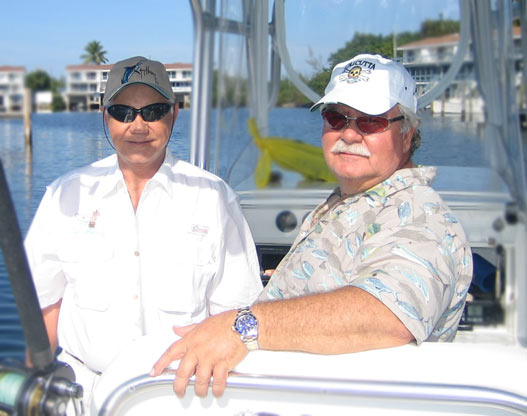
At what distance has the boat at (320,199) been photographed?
49.1 inches

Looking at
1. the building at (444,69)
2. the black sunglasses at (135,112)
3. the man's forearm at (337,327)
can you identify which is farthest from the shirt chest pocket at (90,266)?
the building at (444,69)

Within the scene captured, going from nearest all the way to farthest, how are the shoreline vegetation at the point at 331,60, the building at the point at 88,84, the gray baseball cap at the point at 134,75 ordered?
the building at the point at 88,84
the gray baseball cap at the point at 134,75
the shoreline vegetation at the point at 331,60

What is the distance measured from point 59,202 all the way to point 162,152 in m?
0.36

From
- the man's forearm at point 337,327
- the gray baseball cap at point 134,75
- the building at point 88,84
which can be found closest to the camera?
the man's forearm at point 337,327

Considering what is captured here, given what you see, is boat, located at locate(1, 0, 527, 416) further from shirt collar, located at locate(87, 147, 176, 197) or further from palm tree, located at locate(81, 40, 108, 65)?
palm tree, located at locate(81, 40, 108, 65)

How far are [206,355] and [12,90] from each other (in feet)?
2.22

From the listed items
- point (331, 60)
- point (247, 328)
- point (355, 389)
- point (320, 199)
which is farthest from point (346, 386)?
point (331, 60)

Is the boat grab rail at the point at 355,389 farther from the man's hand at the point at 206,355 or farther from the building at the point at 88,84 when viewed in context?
the building at the point at 88,84

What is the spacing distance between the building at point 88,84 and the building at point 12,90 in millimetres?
227

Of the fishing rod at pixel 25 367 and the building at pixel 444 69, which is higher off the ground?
the building at pixel 444 69

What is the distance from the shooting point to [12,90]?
4.12 ft

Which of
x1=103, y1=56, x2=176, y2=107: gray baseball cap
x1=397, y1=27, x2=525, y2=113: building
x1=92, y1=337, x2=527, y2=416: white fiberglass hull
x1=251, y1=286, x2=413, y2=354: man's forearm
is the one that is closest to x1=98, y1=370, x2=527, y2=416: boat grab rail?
x1=92, y1=337, x2=527, y2=416: white fiberglass hull

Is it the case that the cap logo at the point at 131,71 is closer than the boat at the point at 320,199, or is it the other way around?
the boat at the point at 320,199

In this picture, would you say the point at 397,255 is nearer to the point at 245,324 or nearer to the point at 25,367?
the point at 245,324
